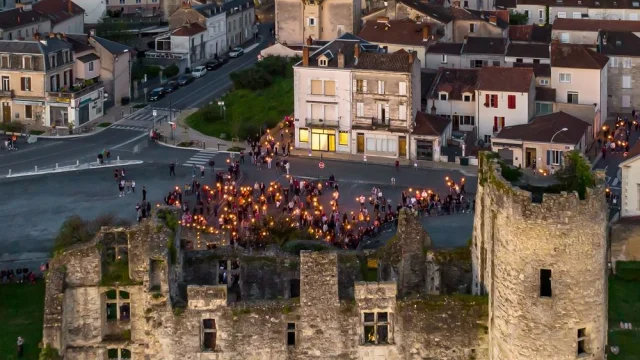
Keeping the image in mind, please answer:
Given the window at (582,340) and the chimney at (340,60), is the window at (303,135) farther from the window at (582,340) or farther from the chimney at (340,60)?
the window at (582,340)

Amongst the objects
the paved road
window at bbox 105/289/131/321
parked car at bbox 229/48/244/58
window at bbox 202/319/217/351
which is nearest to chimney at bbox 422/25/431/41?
the paved road

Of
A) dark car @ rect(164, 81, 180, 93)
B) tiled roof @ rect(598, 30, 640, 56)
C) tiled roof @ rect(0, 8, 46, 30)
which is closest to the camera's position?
tiled roof @ rect(598, 30, 640, 56)

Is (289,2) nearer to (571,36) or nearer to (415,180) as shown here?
(571,36)

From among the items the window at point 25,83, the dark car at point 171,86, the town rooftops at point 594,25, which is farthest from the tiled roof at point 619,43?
the window at point 25,83

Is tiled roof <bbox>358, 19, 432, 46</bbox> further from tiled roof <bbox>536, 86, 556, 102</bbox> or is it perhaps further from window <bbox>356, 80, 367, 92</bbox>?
window <bbox>356, 80, 367, 92</bbox>

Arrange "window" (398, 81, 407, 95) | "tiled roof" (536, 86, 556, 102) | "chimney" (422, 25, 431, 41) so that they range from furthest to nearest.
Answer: "chimney" (422, 25, 431, 41) → "tiled roof" (536, 86, 556, 102) → "window" (398, 81, 407, 95)

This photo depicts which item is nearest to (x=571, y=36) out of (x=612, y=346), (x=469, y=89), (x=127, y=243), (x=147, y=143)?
(x=469, y=89)
